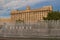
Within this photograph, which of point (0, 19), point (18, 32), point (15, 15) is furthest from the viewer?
point (15, 15)

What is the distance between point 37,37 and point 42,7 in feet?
164

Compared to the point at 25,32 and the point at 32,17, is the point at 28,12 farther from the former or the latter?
the point at 25,32

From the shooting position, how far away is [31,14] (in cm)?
6312

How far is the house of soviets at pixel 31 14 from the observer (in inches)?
2374

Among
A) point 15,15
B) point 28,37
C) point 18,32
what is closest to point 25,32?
point 18,32

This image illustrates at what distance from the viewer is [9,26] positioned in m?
15.9

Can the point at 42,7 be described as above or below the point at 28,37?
above

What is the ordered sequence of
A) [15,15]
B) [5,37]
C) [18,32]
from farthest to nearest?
[15,15] < [18,32] < [5,37]

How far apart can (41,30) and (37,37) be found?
225cm

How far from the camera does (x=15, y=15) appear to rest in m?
65.2

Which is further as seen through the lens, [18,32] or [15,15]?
[15,15]

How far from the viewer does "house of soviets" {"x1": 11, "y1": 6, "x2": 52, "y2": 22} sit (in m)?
60.3

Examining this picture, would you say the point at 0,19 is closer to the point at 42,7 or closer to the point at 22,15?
the point at 22,15

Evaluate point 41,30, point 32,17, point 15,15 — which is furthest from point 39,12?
point 41,30
